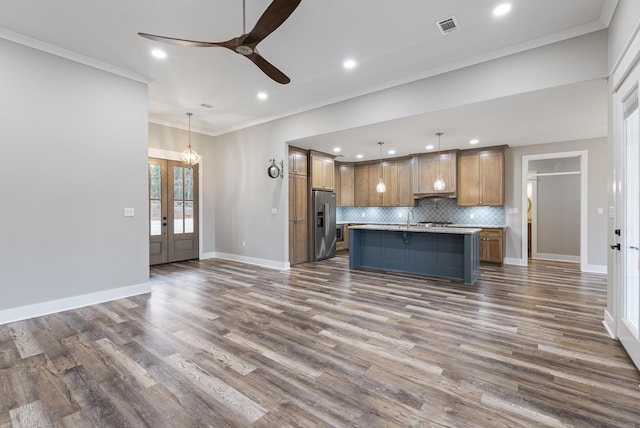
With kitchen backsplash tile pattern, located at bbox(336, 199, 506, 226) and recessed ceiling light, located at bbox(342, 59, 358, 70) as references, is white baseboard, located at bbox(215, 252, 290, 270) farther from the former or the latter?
recessed ceiling light, located at bbox(342, 59, 358, 70)

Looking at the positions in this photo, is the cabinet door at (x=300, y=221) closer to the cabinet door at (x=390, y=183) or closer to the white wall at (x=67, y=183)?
the cabinet door at (x=390, y=183)

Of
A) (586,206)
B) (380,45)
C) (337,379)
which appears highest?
(380,45)

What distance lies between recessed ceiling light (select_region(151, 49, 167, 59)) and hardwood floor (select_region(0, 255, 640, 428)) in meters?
3.18

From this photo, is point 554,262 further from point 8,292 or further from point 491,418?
point 8,292

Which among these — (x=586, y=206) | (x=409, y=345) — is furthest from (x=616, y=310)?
(x=586, y=206)

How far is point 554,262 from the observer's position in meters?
6.68

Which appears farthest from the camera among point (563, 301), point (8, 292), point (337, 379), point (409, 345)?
point (563, 301)

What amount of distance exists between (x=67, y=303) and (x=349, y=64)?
4738 millimetres

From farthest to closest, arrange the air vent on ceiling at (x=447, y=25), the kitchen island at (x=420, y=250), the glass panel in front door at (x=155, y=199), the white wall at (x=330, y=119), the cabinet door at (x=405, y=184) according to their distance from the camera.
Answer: the cabinet door at (x=405, y=184)
the glass panel in front door at (x=155, y=199)
the kitchen island at (x=420, y=250)
the white wall at (x=330, y=119)
the air vent on ceiling at (x=447, y=25)

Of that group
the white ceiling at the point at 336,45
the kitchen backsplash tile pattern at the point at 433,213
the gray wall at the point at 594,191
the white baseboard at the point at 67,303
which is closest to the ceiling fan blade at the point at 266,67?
the white ceiling at the point at 336,45

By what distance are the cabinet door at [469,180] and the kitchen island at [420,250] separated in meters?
1.83

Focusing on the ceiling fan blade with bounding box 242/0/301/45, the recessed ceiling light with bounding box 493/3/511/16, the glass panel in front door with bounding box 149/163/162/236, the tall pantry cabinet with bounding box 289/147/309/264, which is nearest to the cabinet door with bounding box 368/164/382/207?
the tall pantry cabinet with bounding box 289/147/309/264

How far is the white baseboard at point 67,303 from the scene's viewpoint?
330 centimetres

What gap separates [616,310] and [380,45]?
363cm
